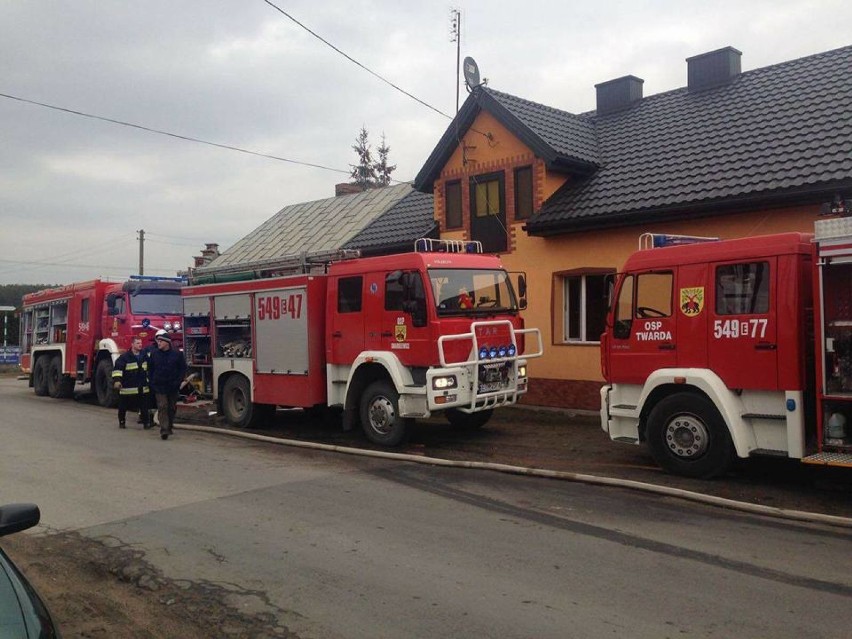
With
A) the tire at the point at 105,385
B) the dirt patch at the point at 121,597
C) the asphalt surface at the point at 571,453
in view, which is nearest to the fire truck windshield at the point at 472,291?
the asphalt surface at the point at 571,453

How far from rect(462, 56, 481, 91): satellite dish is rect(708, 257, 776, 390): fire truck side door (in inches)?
400

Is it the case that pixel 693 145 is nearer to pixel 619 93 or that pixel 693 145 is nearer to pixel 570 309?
pixel 570 309

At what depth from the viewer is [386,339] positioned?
1077cm

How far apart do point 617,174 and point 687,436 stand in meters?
7.55

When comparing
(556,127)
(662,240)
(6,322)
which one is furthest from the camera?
(6,322)

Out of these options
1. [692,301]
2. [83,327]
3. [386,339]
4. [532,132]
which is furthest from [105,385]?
[692,301]

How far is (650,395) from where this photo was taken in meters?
8.77

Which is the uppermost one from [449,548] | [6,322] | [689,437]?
[6,322]

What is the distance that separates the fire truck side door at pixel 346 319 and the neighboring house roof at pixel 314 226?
8.60 metres

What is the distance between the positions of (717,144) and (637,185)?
→ 1.56 metres

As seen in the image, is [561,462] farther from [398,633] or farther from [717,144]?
[717,144]

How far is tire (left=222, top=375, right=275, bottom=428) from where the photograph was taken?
1305 cm

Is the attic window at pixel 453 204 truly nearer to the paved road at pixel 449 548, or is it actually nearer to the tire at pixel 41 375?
the paved road at pixel 449 548

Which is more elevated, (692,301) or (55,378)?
(692,301)
